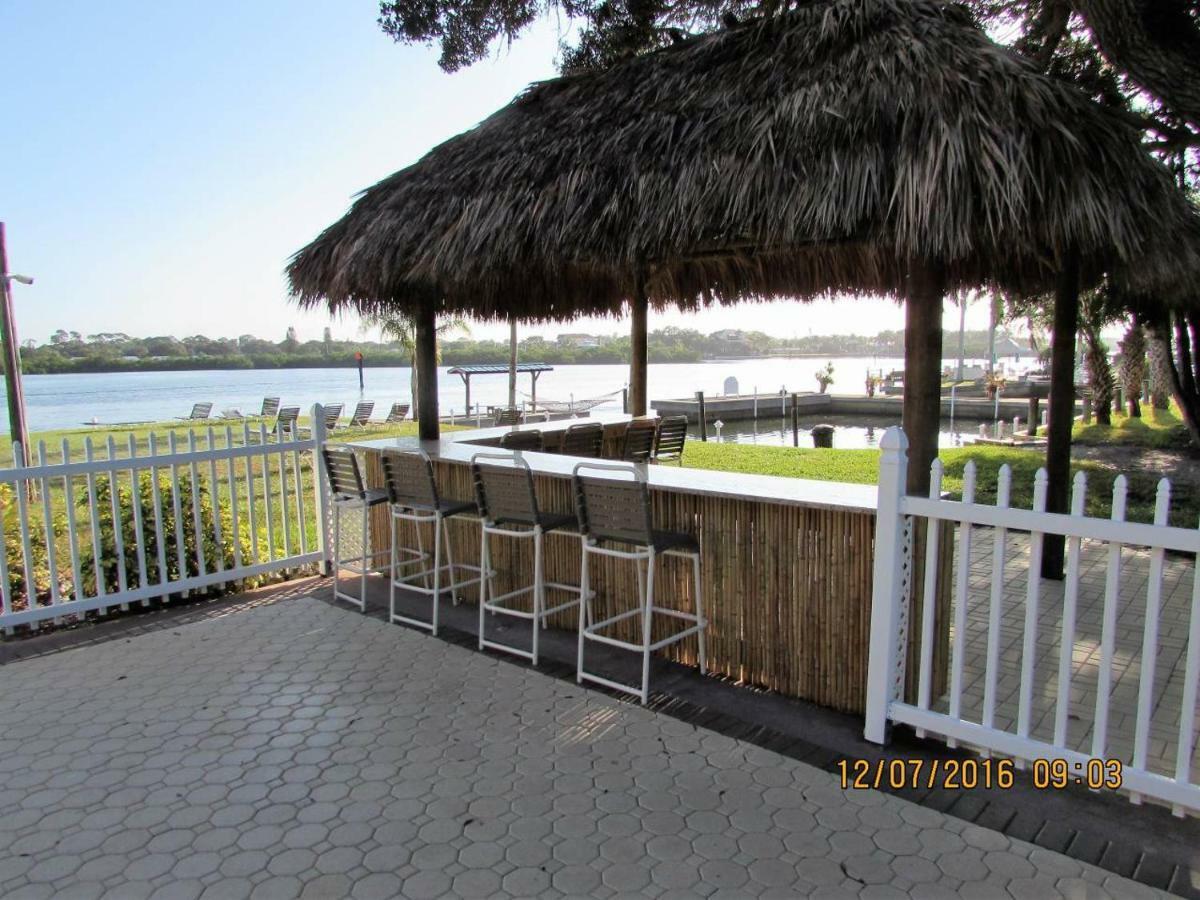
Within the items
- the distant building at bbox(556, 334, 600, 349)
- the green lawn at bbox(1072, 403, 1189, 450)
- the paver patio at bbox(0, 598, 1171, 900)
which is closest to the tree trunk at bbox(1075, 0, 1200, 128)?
the paver patio at bbox(0, 598, 1171, 900)

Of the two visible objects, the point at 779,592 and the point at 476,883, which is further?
the point at 779,592

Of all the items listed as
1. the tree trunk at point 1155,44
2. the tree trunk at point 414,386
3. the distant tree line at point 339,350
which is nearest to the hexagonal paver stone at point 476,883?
the tree trunk at point 414,386

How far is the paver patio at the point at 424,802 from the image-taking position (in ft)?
7.65

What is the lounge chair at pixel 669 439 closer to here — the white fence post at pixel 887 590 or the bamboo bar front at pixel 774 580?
the bamboo bar front at pixel 774 580

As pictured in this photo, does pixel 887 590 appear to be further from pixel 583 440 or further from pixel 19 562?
pixel 19 562

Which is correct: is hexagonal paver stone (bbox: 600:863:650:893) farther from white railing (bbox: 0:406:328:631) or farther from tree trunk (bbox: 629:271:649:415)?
tree trunk (bbox: 629:271:649:415)

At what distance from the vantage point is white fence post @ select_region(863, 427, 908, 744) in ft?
9.68

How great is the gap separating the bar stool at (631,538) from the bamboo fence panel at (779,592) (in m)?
0.10

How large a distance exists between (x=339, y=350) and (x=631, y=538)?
62.6 metres

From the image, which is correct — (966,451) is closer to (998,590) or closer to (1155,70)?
(1155,70)

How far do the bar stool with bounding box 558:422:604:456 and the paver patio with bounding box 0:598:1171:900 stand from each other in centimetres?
286

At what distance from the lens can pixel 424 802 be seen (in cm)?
278

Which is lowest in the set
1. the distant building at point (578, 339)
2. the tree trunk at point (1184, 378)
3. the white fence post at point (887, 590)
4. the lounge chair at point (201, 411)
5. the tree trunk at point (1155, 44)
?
the lounge chair at point (201, 411)

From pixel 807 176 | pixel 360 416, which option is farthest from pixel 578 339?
pixel 807 176
